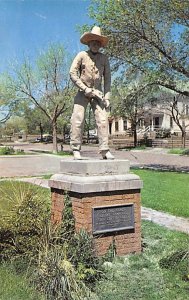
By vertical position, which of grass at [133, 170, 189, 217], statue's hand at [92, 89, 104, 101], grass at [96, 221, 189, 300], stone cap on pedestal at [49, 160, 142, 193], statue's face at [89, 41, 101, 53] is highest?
statue's face at [89, 41, 101, 53]

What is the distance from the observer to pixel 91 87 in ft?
23.0

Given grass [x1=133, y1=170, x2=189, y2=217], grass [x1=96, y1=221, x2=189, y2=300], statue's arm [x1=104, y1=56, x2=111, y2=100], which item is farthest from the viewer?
grass [x1=133, y1=170, x2=189, y2=217]

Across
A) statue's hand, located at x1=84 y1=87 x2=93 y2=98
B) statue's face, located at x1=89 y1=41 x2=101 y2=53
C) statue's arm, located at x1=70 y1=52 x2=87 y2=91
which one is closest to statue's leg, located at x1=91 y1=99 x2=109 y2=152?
statue's hand, located at x1=84 y1=87 x2=93 y2=98

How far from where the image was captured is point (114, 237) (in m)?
6.38

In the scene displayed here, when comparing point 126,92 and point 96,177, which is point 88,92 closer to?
point 96,177

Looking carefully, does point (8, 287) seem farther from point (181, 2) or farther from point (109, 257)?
point (181, 2)

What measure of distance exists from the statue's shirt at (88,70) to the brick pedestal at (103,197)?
4.37 feet

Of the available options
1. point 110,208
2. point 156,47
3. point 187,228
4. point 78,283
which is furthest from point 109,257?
point 156,47

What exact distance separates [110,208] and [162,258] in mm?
1043

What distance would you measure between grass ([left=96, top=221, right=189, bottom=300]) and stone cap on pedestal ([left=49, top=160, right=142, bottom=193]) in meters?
1.08

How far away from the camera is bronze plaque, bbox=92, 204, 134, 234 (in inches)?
245

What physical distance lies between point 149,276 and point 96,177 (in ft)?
5.26

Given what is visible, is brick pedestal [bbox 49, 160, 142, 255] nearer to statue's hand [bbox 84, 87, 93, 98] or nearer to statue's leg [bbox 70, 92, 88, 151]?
statue's leg [bbox 70, 92, 88, 151]

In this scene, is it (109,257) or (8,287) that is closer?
(8,287)
